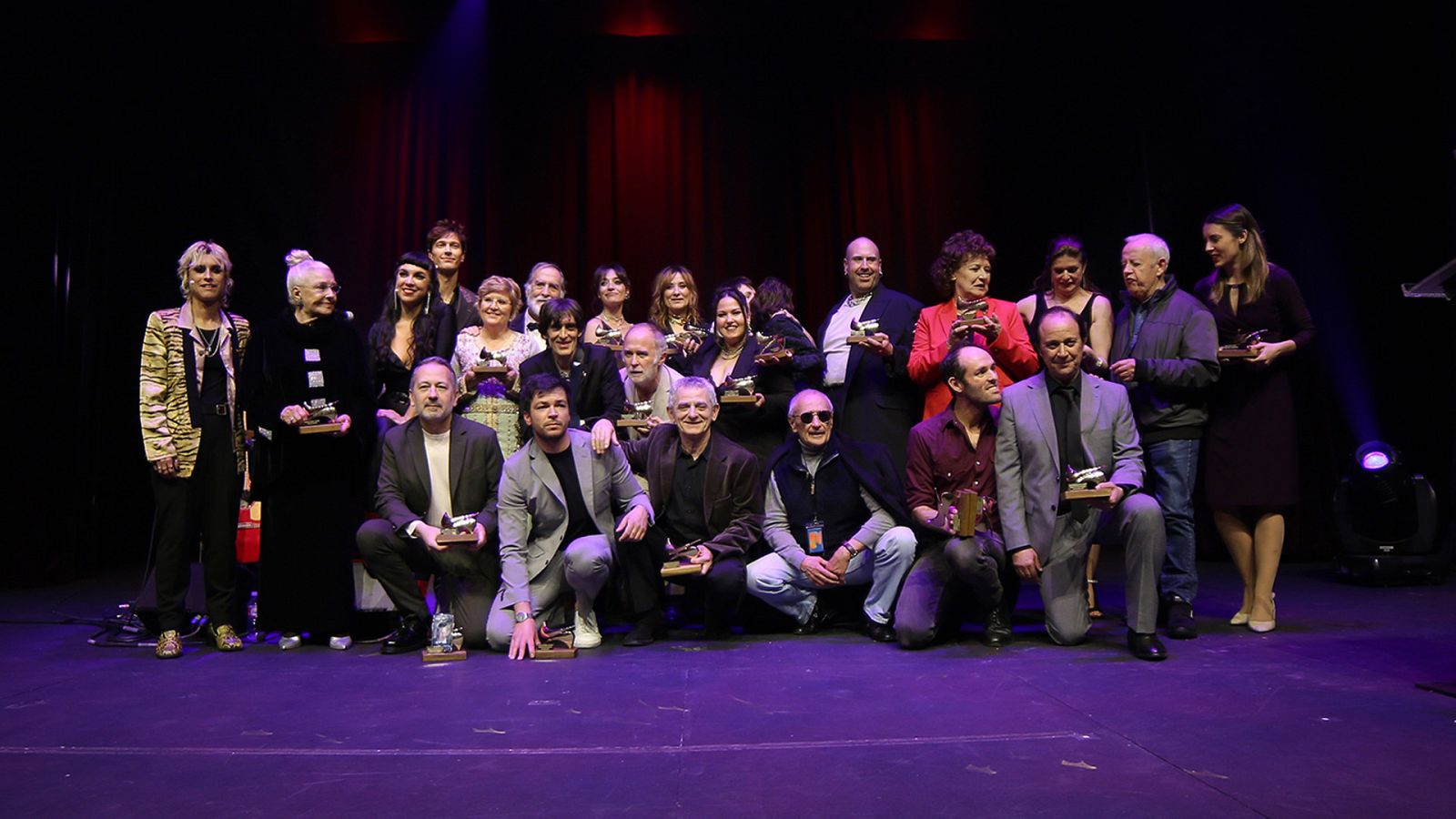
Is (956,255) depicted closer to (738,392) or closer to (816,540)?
(738,392)

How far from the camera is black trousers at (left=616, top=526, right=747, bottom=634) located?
173 inches

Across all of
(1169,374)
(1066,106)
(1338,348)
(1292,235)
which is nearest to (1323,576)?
(1338,348)

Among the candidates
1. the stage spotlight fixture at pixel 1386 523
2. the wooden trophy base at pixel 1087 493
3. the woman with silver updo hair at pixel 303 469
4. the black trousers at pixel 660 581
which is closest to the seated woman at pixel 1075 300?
the wooden trophy base at pixel 1087 493

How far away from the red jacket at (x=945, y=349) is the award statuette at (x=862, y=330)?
0.23 metres

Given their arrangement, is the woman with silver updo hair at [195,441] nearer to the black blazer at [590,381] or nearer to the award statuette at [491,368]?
the award statuette at [491,368]

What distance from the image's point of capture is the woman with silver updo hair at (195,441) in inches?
169

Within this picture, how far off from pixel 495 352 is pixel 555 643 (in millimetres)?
1631

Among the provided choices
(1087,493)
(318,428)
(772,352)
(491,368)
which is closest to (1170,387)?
(1087,493)

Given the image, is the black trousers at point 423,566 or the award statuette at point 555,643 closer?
the award statuette at point 555,643

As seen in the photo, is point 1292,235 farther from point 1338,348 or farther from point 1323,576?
point 1323,576

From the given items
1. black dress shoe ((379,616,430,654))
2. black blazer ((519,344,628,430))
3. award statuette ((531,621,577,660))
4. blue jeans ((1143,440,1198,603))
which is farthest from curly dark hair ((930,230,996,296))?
black dress shoe ((379,616,430,654))

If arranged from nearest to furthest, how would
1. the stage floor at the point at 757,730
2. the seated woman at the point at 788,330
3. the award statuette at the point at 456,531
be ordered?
the stage floor at the point at 757,730 → the award statuette at the point at 456,531 → the seated woman at the point at 788,330

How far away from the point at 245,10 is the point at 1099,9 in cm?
632

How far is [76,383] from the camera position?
666 centimetres
